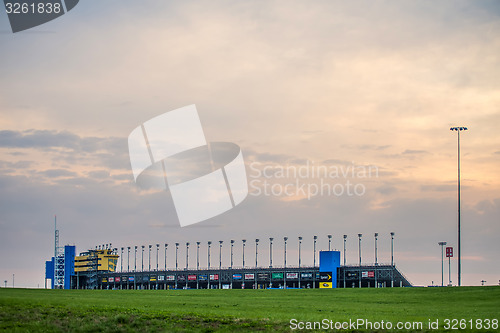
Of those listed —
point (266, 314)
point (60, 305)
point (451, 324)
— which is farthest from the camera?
point (60, 305)

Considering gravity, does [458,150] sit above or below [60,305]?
above

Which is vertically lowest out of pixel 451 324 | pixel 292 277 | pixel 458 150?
pixel 292 277

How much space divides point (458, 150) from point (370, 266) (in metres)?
79.3

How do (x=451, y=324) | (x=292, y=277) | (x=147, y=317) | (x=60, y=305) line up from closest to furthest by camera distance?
(x=451, y=324) → (x=147, y=317) → (x=60, y=305) → (x=292, y=277)

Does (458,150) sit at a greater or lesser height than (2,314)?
greater

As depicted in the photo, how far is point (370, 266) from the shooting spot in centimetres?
17912

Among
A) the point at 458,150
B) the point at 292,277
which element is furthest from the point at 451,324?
the point at 292,277

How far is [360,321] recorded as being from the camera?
42.1m

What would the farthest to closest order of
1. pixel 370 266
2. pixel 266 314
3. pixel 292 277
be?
pixel 292 277 < pixel 370 266 < pixel 266 314

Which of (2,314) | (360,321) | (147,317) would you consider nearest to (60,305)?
(2,314)

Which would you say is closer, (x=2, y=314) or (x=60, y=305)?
(x=2, y=314)

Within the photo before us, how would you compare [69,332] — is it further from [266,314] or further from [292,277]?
[292,277]

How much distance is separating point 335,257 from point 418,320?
453ft

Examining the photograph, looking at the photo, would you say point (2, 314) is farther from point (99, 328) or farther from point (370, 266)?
point (370, 266)
